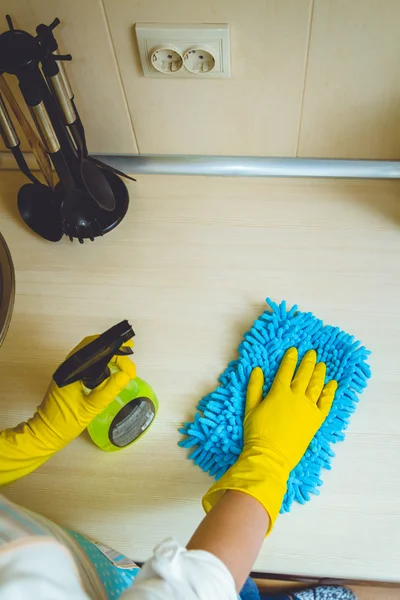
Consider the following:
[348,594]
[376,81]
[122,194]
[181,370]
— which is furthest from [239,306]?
[348,594]

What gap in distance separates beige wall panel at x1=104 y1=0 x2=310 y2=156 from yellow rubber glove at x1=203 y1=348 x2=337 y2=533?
38cm

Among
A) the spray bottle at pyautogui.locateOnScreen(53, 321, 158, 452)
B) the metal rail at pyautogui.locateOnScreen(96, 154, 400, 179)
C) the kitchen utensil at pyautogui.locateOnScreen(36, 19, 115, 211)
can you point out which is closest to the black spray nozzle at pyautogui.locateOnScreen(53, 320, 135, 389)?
the spray bottle at pyautogui.locateOnScreen(53, 321, 158, 452)

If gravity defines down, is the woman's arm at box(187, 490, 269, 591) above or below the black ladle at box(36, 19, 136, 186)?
below

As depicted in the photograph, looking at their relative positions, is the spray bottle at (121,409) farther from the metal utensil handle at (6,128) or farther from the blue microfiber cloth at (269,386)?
the metal utensil handle at (6,128)

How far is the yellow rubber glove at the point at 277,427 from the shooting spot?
1.93 feet

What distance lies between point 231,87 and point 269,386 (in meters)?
0.45

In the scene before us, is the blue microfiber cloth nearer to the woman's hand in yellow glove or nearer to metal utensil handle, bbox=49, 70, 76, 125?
the woman's hand in yellow glove

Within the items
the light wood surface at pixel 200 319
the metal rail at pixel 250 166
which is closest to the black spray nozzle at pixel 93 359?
the light wood surface at pixel 200 319

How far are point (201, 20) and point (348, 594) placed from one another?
3.21 ft

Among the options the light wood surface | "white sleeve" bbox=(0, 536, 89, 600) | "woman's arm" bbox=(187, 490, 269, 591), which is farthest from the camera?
the light wood surface

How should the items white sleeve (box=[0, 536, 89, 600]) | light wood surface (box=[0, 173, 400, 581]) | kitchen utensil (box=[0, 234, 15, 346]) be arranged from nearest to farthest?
white sleeve (box=[0, 536, 89, 600]) < light wood surface (box=[0, 173, 400, 581]) < kitchen utensil (box=[0, 234, 15, 346])

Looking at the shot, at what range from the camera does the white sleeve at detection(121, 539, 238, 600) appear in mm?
418

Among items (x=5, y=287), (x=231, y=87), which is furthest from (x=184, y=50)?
(x=5, y=287)

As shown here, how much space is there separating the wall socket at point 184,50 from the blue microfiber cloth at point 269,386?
355 millimetres
